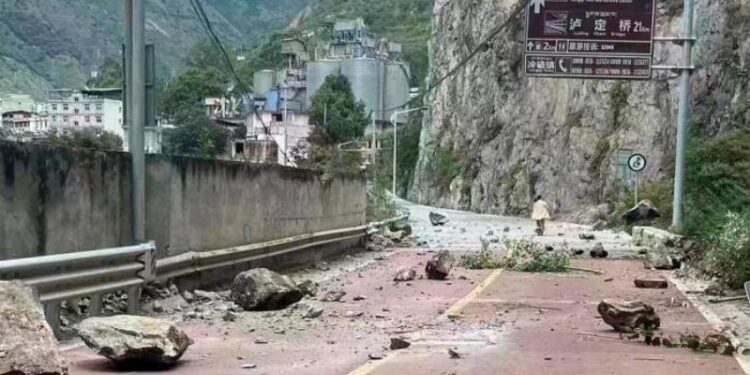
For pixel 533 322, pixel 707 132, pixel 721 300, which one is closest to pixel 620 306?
pixel 533 322

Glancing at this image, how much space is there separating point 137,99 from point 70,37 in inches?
921

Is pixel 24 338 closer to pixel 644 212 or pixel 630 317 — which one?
pixel 630 317

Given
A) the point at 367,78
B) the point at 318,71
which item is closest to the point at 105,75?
the point at 367,78

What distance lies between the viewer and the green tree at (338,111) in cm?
7234

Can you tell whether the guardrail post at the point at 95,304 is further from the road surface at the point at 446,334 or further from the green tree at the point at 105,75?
the green tree at the point at 105,75

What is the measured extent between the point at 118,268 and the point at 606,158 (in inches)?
1647

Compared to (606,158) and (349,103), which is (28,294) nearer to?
(606,158)

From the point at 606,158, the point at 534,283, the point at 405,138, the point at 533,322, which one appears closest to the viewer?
the point at 533,322

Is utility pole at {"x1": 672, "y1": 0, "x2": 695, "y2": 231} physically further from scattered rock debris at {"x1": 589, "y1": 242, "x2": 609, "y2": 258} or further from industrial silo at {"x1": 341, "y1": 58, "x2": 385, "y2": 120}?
industrial silo at {"x1": 341, "y1": 58, "x2": 385, "y2": 120}

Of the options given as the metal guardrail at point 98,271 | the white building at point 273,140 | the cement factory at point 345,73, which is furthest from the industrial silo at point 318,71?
the metal guardrail at point 98,271

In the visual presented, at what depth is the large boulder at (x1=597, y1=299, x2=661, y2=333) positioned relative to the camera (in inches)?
347

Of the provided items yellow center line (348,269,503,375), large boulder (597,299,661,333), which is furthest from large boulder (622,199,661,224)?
large boulder (597,299,661,333)

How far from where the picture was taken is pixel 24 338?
557 cm

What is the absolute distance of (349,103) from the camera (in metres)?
82.8
